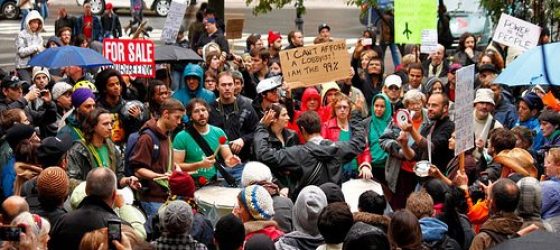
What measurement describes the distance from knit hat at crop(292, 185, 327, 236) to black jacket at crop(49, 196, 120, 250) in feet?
3.82

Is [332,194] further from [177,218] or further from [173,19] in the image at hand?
[173,19]

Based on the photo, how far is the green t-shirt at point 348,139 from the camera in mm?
10994

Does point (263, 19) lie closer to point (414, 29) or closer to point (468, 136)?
point (414, 29)

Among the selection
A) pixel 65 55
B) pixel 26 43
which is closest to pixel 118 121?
pixel 65 55

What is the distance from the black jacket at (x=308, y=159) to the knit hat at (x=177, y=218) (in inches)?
113

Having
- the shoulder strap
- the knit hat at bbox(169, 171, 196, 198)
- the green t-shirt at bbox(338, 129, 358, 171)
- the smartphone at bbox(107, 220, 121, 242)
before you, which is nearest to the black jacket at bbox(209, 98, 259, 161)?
the green t-shirt at bbox(338, 129, 358, 171)

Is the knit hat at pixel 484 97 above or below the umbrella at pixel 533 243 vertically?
below

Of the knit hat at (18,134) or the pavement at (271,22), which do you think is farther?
the pavement at (271,22)

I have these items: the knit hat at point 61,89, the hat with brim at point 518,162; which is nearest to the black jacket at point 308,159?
the hat with brim at point 518,162

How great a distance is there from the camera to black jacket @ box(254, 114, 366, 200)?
32.4 feet

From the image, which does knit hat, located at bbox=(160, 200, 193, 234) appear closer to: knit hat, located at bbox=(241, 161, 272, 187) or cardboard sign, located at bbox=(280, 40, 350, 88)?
knit hat, located at bbox=(241, 161, 272, 187)

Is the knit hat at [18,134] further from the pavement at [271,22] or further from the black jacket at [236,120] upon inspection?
the pavement at [271,22]

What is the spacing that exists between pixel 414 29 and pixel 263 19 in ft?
70.6

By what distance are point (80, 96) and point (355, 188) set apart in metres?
2.59
